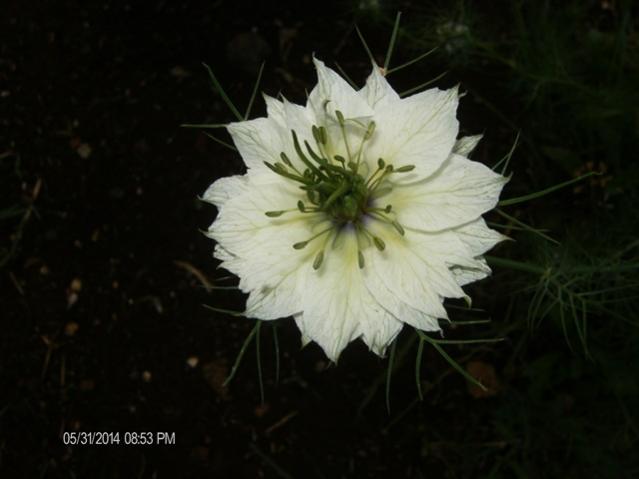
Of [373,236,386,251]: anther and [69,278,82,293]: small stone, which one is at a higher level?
[373,236,386,251]: anther

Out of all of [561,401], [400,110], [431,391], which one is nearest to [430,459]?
[431,391]

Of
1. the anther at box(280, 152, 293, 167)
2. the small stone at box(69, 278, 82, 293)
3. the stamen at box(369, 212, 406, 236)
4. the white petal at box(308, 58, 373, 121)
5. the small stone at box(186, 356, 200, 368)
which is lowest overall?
the small stone at box(186, 356, 200, 368)

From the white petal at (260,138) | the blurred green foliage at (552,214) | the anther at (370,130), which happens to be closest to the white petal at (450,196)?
the anther at (370,130)

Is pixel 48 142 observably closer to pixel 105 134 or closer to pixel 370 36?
pixel 105 134

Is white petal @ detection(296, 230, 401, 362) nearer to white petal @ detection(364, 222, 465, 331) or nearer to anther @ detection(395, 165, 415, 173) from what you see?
white petal @ detection(364, 222, 465, 331)

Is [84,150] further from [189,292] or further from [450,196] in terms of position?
[450,196]
